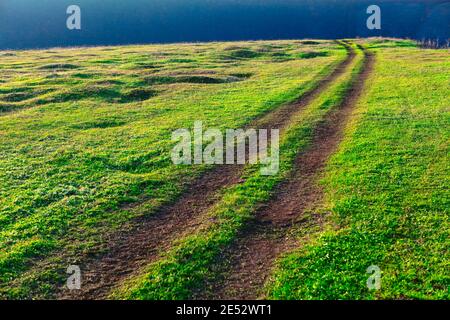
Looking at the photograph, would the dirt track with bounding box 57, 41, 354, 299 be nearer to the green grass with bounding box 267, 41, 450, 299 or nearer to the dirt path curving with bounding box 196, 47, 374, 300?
the dirt path curving with bounding box 196, 47, 374, 300

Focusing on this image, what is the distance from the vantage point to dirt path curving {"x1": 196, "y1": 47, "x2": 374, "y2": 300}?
14.0 metres

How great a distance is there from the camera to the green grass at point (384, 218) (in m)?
14.0

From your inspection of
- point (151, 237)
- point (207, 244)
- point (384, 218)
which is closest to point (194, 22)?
point (384, 218)

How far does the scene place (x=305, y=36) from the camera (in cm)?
17762

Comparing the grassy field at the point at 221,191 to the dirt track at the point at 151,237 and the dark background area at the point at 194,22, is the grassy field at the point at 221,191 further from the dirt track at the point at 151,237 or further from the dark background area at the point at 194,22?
A: the dark background area at the point at 194,22

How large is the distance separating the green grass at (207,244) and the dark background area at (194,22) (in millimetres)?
147033

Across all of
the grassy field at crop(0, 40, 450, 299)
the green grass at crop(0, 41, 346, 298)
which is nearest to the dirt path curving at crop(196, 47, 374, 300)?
the grassy field at crop(0, 40, 450, 299)

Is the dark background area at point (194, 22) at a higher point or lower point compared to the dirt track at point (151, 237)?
higher

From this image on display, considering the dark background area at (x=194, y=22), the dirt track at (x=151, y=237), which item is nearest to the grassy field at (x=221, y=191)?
the dirt track at (x=151, y=237)

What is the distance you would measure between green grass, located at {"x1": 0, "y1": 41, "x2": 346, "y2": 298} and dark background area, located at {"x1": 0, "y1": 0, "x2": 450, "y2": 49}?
10330 cm

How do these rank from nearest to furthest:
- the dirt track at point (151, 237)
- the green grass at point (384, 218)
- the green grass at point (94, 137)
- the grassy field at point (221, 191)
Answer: the green grass at point (384, 218) < the dirt track at point (151, 237) < the grassy field at point (221, 191) < the green grass at point (94, 137)

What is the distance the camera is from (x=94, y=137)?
30.7 metres

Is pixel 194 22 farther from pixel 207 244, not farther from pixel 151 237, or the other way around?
pixel 207 244
